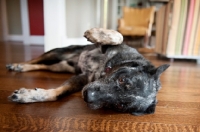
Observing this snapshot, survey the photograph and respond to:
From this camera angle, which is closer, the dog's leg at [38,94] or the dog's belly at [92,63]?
the dog's leg at [38,94]

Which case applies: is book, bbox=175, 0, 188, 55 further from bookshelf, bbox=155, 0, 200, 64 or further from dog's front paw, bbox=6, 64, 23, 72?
dog's front paw, bbox=6, 64, 23, 72

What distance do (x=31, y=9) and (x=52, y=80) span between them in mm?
3704

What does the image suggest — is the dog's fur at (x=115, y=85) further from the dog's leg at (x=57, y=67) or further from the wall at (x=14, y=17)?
the wall at (x=14, y=17)

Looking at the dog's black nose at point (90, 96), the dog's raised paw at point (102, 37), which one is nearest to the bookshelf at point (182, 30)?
the dog's raised paw at point (102, 37)

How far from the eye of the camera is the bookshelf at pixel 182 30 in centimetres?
282

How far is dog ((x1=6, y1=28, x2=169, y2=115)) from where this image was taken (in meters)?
1.00

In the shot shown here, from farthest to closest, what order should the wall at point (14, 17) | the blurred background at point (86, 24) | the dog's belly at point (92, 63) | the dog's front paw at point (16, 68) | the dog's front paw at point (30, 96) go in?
1. the wall at point (14, 17)
2. the blurred background at point (86, 24)
3. the dog's front paw at point (16, 68)
4. the dog's belly at point (92, 63)
5. the dog's front paw at point (30, 96)

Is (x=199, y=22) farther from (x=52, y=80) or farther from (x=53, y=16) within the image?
(x=52, y=80)

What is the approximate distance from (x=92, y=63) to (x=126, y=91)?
2.28 ft

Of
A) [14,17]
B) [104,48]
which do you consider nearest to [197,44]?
[104,48]

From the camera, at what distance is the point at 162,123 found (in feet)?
3.42

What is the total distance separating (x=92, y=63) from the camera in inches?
64.9

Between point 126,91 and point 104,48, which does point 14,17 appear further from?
point 126,91

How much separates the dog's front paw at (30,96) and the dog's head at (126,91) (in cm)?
32
